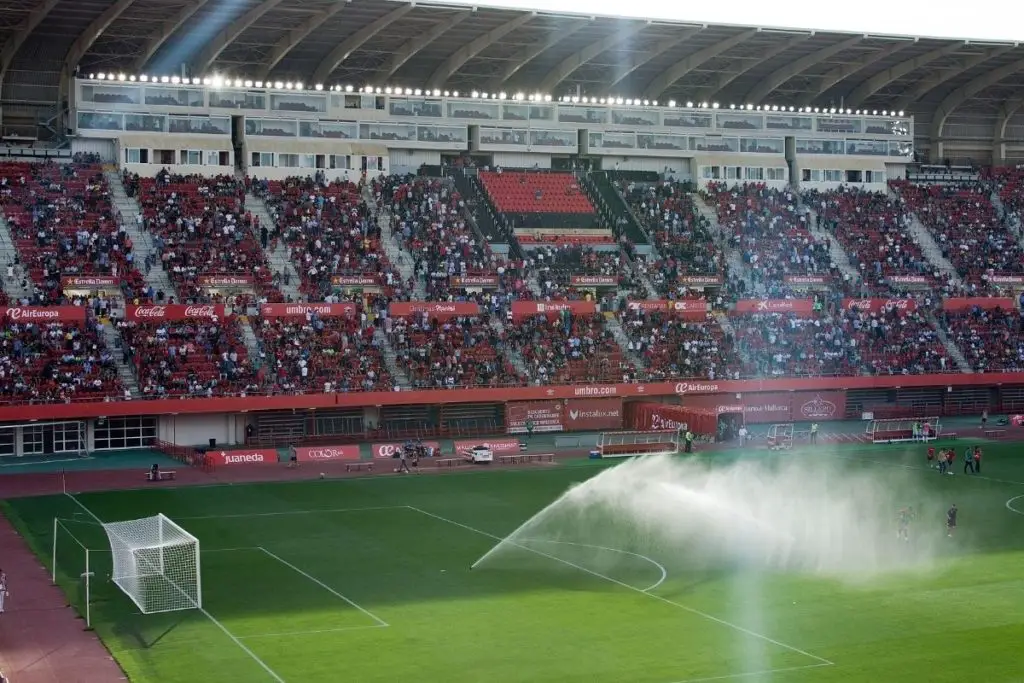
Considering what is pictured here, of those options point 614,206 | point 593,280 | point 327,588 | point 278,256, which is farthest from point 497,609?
point 614,206

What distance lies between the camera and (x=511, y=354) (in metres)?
82.1

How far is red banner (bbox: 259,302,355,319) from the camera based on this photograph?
78.3 metres

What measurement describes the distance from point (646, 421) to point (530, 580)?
37958 mm

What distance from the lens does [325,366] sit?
7581cm

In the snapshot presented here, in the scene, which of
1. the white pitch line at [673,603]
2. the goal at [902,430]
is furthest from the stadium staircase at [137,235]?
the goal at [902,430]

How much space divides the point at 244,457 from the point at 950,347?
166 feet

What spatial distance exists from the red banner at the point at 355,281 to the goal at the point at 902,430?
31.4 m

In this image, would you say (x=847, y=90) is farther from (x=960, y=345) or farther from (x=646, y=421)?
(x=646, y=421)

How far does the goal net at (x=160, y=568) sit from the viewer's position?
128 ft

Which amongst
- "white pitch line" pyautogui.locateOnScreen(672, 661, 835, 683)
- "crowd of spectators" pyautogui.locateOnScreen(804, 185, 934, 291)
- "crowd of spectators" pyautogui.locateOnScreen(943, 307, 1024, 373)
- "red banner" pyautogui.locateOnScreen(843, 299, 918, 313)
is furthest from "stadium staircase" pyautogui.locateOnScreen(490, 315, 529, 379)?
"white pitch line" pyautogui.locateOnScreen(672, 661, 835, 683)

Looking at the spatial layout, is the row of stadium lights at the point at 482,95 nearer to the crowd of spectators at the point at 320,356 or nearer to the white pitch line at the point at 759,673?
the crowd of spectators at the point at 320,356

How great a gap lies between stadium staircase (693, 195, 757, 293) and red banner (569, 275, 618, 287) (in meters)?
9.82

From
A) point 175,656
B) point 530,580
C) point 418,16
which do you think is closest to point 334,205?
point 418,16

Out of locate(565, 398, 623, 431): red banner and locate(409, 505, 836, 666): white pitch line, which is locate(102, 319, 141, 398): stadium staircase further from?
locate(409, 505, 836, 666): white pitch line
